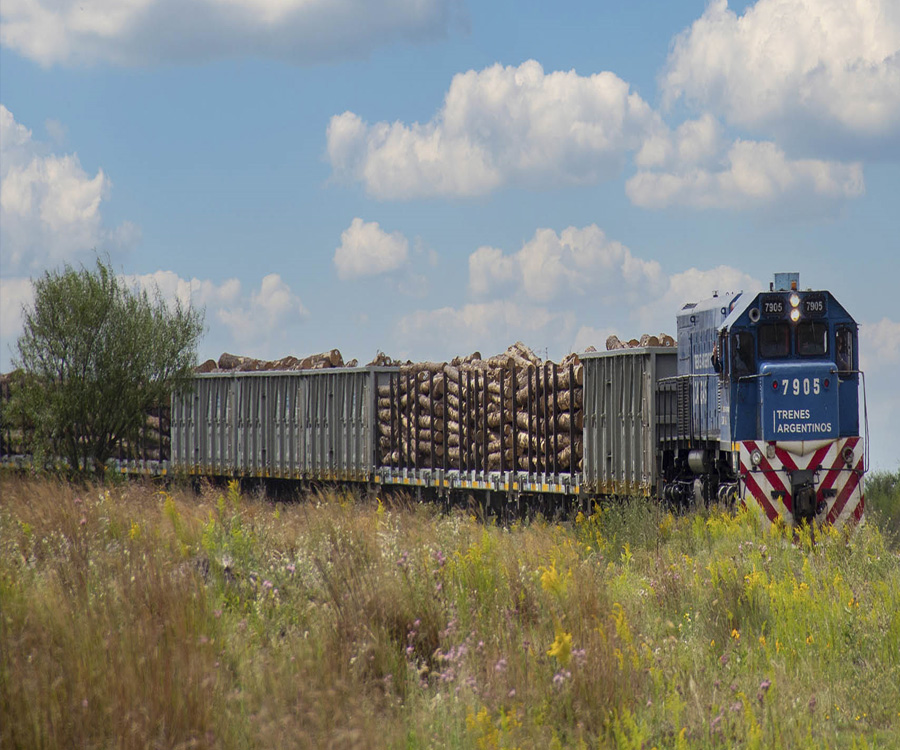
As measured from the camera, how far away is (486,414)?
2148 cm

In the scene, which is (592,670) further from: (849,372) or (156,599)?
(849,372)

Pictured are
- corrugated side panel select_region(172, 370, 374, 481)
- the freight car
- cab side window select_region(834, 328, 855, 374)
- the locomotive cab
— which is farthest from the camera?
corrugated side panel select_region(172, 370, 374, 481)

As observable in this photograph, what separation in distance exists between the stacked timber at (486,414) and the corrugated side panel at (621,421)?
679 mm

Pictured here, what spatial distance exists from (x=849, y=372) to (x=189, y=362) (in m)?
17.3

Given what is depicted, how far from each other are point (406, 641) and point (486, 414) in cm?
1433

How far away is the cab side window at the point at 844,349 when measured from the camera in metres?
15.9

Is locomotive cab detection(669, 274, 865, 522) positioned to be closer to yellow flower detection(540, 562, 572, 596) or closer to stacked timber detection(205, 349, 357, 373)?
yellow flower detection(540, 562, 572, 596)

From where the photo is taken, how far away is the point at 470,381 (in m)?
22.1

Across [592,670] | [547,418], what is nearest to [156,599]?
[592,670]

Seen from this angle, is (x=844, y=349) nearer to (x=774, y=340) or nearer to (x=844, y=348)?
(x=844, y=348)

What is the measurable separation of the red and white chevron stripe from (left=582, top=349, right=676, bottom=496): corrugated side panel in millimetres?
2238

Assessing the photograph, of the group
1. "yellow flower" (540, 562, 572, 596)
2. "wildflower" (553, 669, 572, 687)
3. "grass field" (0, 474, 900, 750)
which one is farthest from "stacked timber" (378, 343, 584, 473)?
"wildflower" (553, 669, 572, 687)

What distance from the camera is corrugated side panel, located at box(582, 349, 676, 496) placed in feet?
56.1

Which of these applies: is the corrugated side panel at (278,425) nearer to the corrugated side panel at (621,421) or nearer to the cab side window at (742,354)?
the corrugated side panel at (621,421)
